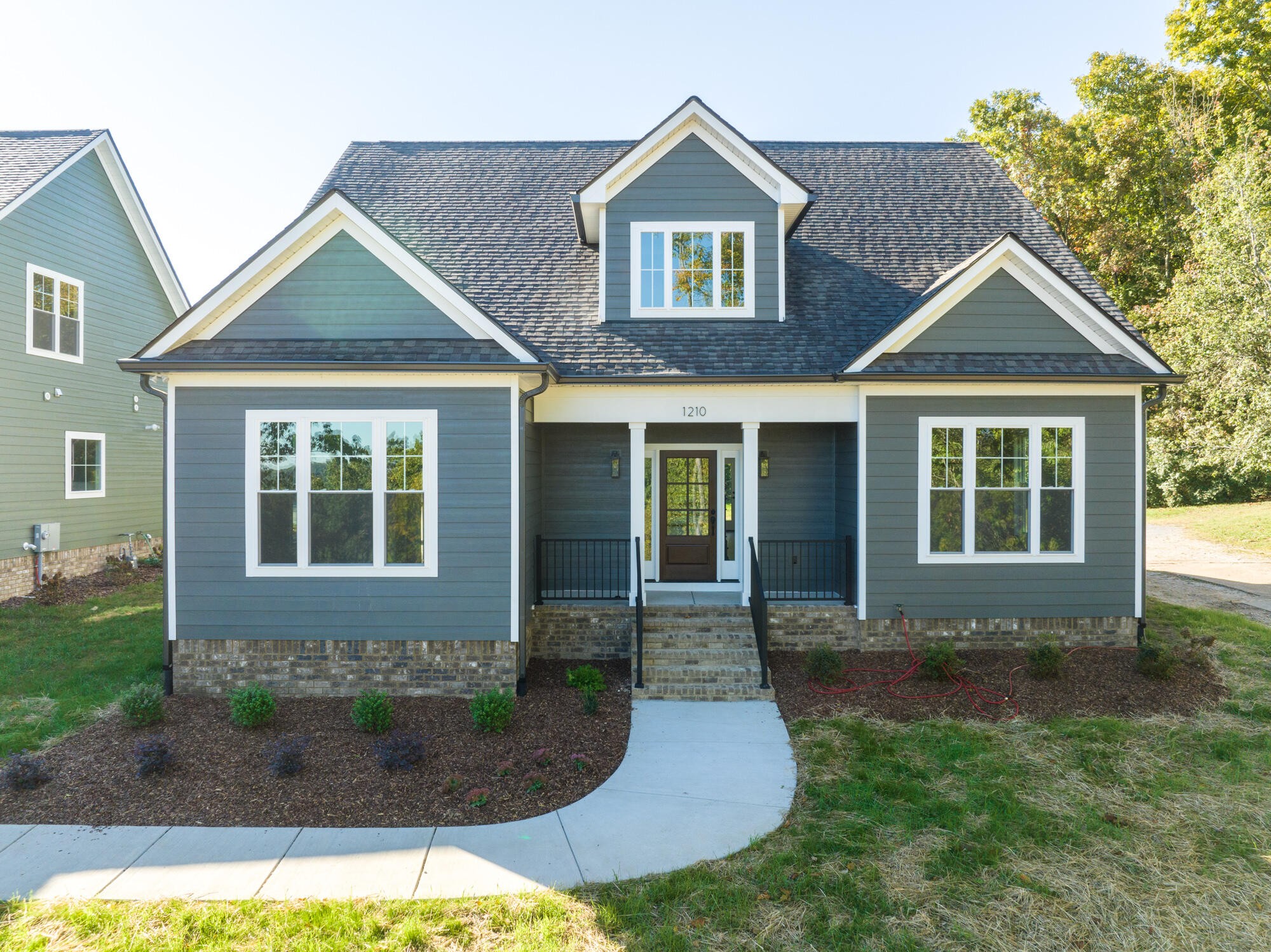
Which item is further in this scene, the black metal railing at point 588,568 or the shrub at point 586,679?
the black metal railing at point 588,568

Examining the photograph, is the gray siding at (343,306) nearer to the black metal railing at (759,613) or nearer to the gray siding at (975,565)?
the black metal railing at (759,613)

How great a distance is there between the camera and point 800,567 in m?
10.5

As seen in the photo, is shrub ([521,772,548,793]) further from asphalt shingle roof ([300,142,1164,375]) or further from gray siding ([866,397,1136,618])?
asphalt shingle roof ([300,142,1164,375])

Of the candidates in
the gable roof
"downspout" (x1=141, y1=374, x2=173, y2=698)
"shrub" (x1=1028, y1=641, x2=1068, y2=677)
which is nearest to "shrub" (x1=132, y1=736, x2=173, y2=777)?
"downspout" (x1=141, y1=374, x2=173, y2=698)

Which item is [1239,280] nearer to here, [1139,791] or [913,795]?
[1139,791]

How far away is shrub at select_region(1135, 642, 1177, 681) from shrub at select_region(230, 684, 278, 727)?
9741 mm

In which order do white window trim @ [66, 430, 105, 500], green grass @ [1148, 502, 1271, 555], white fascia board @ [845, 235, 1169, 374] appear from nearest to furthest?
1. white fascia board @ [845, 235, 1169, 374]
2. white window trim @ [66, 430, 105, 500]
3. green grass @ [1148, 502, 1271, 555]

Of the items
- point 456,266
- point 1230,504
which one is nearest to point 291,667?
point 456,266

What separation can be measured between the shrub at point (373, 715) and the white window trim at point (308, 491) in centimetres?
149

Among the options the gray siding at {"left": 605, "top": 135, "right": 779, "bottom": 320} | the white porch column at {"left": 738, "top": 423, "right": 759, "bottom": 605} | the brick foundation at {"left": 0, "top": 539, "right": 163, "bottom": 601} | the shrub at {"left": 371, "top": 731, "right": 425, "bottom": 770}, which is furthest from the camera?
the brick foundation at {"left": 0, "top": 539, "right": 163, "bottom": 601}

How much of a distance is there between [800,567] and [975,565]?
240 cm

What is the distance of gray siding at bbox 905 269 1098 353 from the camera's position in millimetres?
9242

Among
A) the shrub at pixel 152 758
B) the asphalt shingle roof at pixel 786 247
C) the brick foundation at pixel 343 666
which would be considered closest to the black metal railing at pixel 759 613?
the asphalt shingle roof at pixel 786 247

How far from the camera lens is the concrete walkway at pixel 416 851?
4559 mm
